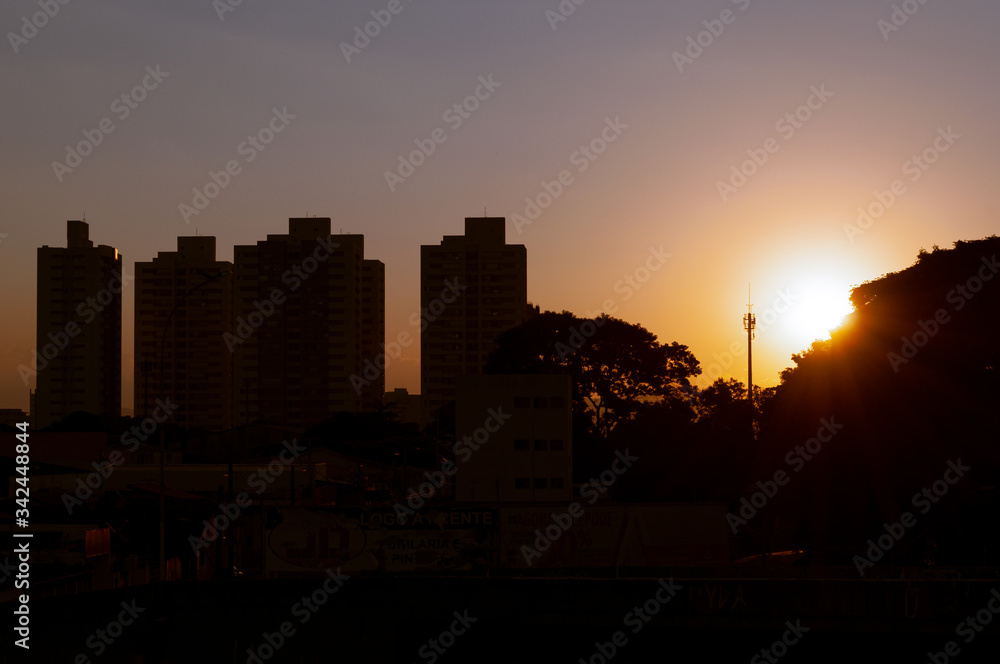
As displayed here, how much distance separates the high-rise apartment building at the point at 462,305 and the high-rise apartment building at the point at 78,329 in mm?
46248

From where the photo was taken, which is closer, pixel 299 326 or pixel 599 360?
pixel 599 360

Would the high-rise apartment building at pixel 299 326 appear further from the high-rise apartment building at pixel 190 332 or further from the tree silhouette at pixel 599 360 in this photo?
the tree silhouette at pixel 599 360

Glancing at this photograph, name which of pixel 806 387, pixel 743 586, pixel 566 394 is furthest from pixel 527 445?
pixel 743 586

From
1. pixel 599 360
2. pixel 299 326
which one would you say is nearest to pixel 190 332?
pixel 299 326

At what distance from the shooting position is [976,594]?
2059 centimetres

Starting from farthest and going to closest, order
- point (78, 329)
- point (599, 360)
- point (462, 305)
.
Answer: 1. point (462, 305)
2. point (78, 329)
3. point (599, 360)

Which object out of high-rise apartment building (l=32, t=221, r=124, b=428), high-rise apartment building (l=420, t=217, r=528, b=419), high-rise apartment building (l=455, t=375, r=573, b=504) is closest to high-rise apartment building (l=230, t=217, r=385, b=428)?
high-rise apartment building (l=420, t=217, r=528, b=419)

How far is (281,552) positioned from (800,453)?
1887 cm

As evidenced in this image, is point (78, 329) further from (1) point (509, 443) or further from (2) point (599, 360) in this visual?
(1) point (509, 443)

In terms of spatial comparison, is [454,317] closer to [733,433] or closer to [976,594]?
[733,433]

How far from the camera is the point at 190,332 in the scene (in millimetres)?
160625

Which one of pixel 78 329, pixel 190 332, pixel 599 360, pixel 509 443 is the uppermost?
pixel 190 332

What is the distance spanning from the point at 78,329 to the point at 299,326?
3158 centimetres

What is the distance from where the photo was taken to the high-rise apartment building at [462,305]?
14725 cm
